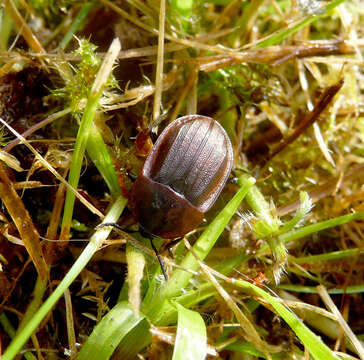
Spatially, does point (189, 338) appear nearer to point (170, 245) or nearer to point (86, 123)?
point (170, 245)

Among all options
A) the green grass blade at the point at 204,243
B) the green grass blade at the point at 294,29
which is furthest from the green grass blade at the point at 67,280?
the green grass blade at the point at 294,29

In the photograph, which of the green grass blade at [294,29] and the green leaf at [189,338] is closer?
the green leaf at [189,338]

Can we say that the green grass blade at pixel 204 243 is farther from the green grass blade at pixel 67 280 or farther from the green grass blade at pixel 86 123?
the green grass blade at pixel 86 123

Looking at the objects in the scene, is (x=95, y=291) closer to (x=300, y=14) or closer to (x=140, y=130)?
(x=140, y=130)

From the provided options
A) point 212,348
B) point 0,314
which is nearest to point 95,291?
point 0,314

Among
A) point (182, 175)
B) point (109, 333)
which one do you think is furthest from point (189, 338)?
point (182, 175)

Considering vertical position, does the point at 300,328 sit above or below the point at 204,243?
below
